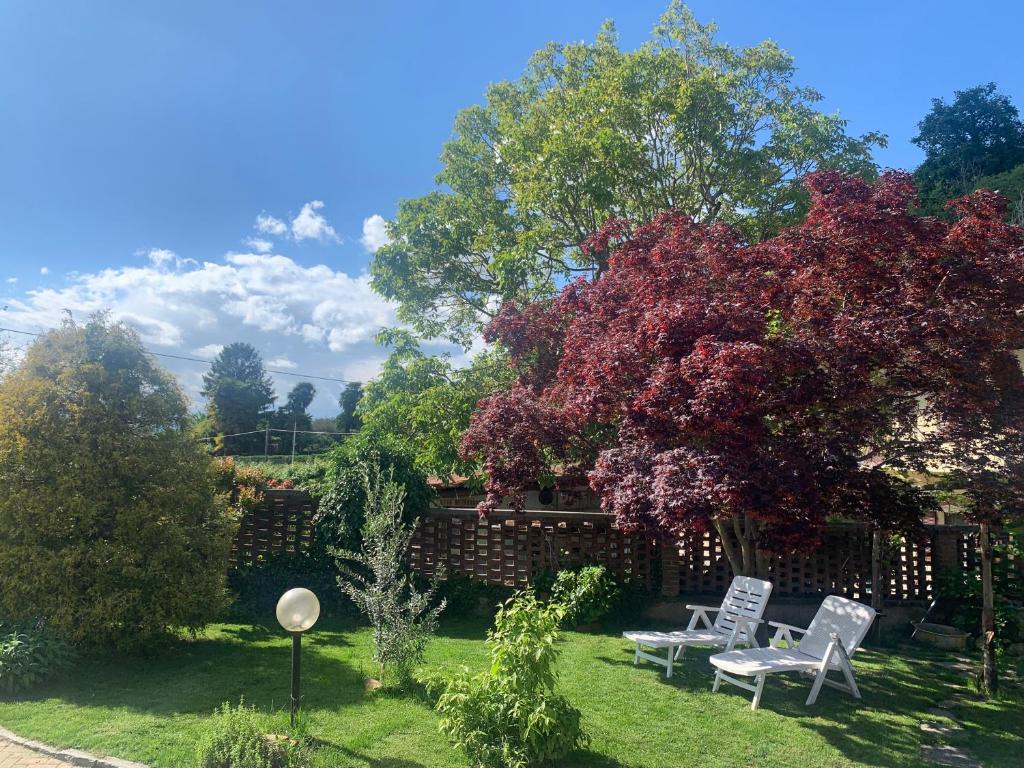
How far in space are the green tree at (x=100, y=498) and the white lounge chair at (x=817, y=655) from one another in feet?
16.8

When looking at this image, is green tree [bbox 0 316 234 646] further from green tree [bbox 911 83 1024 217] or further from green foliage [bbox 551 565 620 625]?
green tree [bbox 911 83 1024 217]

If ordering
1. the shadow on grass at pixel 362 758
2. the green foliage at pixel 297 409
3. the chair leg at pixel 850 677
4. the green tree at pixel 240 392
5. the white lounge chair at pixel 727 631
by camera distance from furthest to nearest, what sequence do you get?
the green foliage at pixel 297 409 → the green tree at pixel 240 392 → the white lounge chair at pixel 727 631 → the chair leg at pixel 850 677 → the shadow on grass at pixel 362 758

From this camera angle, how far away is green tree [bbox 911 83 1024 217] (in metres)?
31.8

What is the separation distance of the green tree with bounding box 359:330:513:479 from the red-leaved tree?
4876 mm

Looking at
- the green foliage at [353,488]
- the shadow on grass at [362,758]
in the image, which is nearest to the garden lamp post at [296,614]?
the shadow on grass at [362,758]

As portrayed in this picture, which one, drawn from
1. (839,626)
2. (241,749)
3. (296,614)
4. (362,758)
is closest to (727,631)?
(839,626)

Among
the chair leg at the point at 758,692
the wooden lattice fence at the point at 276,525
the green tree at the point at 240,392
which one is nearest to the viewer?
the chair leg at the point at 758,692

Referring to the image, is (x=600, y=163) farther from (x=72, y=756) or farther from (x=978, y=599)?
(x=72, y=756)

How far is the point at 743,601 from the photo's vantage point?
661cm

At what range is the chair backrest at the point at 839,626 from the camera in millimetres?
5707

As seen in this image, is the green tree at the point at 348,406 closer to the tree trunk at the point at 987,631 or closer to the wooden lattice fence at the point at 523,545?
the wooden lattice fence at the point at 523,545

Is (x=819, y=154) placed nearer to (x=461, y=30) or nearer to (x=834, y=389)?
(x=461, y=30)

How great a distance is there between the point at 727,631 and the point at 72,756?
5.49 m

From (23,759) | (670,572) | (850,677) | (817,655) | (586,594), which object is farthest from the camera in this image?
(670,572)
